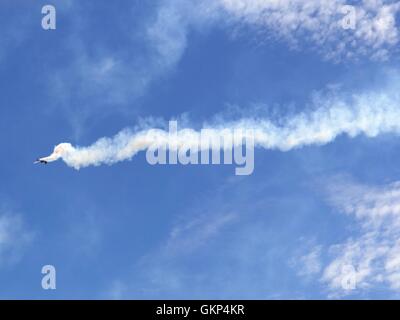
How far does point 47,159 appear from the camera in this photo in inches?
6053
